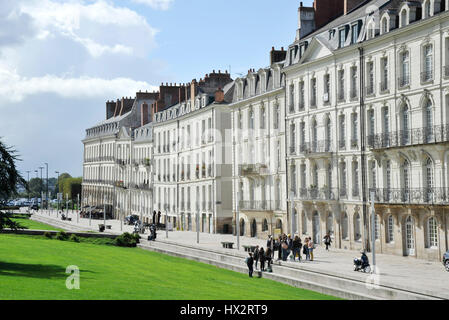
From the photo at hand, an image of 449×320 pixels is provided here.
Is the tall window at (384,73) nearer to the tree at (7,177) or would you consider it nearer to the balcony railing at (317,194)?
the balcony railing at (317,194)

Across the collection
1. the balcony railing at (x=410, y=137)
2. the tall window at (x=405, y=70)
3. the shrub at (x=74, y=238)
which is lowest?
the shrub at (x=74, y=238)

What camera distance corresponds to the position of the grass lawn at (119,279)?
25.5m

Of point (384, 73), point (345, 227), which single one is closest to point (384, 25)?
point (384, 73)

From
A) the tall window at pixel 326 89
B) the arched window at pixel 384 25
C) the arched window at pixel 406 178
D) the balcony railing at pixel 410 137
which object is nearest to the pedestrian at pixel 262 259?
the arched window at pixel 406 178

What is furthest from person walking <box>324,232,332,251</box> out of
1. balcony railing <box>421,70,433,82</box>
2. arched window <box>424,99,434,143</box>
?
balcony railing <box>421,70,433,82</box>

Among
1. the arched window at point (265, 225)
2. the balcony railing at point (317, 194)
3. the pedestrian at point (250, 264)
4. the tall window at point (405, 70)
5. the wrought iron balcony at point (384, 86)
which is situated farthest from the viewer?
the arched window at point (265, 225)

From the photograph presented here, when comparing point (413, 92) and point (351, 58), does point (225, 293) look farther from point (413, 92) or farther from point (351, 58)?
point (351, 58)

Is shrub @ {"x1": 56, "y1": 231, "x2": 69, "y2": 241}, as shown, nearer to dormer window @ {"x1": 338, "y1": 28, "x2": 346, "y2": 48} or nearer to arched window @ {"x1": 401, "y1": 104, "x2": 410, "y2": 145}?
dormer window @ {"x1": 338, "y1": 28, "x2": 346, "y2": 48}

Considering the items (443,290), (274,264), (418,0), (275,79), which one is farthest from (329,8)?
(443,290)

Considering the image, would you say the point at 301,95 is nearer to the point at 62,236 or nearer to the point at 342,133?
the point at 342,133

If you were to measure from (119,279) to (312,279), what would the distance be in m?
9.21

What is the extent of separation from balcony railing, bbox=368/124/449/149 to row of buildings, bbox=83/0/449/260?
0.25 ft

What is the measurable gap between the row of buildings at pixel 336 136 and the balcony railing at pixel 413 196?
73 millimetres

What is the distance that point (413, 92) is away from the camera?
144 ft
